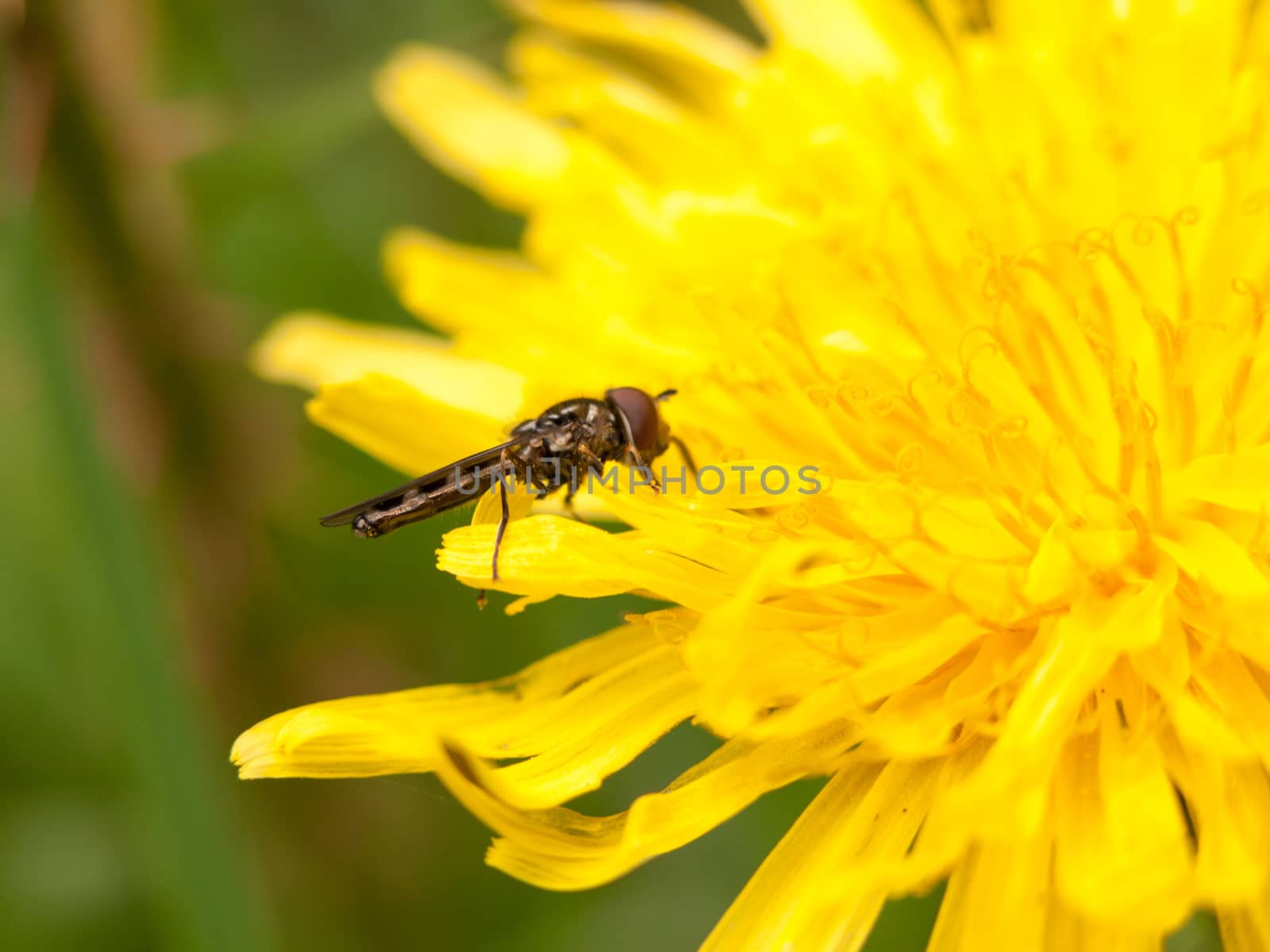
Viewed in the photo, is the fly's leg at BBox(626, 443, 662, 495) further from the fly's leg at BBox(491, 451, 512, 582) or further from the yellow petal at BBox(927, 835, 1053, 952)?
the yellow petal at BBox(927, 835, 1053, 952)

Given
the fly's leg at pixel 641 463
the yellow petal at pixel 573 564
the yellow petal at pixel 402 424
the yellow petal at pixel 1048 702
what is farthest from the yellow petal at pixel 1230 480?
the yellow petal at pixel 402 424

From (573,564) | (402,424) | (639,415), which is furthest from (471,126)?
(573,564)

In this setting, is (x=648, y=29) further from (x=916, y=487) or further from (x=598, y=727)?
(x=598, y=727)

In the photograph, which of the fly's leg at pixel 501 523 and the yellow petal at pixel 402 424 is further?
the yellow petal at pixel 402 424

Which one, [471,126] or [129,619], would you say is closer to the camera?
[129,619]

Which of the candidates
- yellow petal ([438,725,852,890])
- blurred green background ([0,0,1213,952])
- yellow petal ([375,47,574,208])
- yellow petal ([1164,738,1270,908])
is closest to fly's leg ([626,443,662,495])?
yellow petal ([438,725,852,890])

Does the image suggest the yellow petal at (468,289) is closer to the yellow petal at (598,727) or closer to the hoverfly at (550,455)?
the hoverfly at (550,455)

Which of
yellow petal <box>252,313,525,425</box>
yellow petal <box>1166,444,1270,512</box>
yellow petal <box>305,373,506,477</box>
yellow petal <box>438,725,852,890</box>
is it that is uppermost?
yellow petal <box>252,313,525,425</box>

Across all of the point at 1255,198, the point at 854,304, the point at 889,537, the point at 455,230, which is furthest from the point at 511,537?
the point at 455,230
